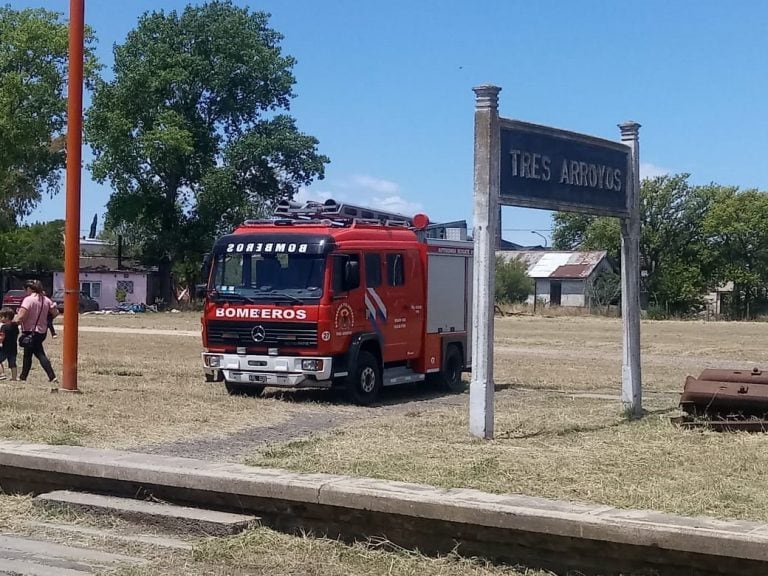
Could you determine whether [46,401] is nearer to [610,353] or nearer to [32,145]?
[610,353]

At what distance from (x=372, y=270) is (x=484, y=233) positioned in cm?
542

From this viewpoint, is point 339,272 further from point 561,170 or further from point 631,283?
point 561,170

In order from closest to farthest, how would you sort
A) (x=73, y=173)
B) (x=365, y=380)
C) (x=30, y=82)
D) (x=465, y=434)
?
(x=465, y=434) → (x=73, y=173) → (x=365, y=380) → (x=30, y=82)

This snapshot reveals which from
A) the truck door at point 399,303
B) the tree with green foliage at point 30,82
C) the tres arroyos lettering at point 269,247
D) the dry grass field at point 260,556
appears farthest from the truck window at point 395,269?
the tree with green foliage at point 30,82

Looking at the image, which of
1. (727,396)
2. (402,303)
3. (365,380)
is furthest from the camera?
(402,303)

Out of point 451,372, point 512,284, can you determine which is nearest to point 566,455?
point 451,372

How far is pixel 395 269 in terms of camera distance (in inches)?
680

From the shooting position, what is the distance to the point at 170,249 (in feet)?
216

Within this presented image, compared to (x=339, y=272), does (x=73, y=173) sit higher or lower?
higher

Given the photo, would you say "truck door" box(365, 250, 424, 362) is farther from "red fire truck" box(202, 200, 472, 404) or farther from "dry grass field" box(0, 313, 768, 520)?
"dry grass field" box(0, 313, 768, 520)

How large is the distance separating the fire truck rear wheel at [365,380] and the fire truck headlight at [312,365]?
58 centimetres

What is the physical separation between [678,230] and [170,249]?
36869 mm

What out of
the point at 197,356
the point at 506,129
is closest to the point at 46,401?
the point at 506,129

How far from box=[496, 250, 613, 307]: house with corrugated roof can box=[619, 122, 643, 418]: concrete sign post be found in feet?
227
